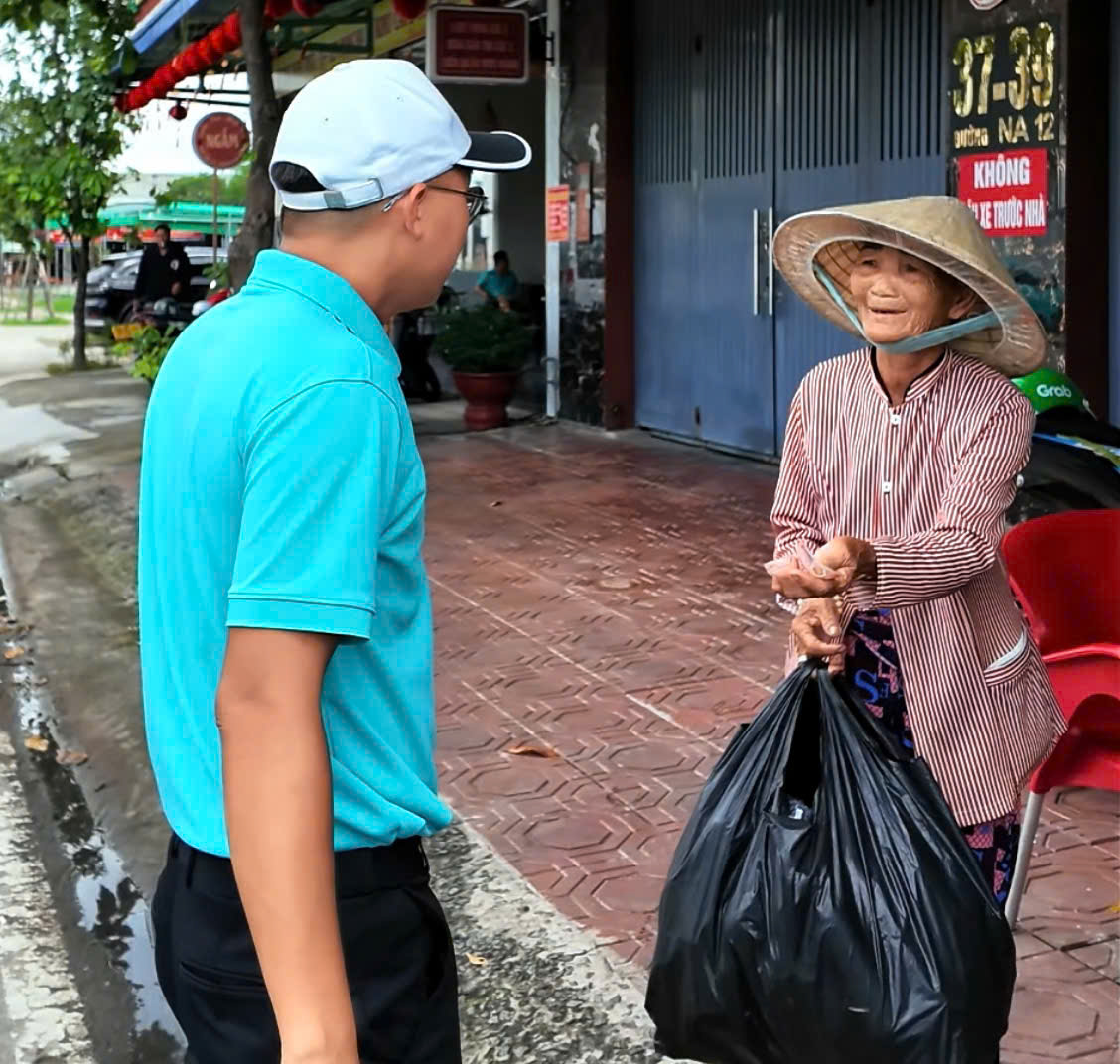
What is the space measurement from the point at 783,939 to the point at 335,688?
3.39ft

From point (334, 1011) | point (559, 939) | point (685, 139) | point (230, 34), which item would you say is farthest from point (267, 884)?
point (230, 34)

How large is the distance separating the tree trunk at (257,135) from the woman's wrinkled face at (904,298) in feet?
23.7

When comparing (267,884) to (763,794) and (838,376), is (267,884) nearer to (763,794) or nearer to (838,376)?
(763,794)

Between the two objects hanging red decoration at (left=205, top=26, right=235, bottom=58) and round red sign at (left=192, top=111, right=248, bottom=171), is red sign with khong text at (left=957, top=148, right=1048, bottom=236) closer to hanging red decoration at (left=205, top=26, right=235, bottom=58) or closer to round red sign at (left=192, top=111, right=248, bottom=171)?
hanging red decoration at (left=205, top=26, right=235, bottom=58)

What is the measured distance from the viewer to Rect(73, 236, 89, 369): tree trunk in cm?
2154

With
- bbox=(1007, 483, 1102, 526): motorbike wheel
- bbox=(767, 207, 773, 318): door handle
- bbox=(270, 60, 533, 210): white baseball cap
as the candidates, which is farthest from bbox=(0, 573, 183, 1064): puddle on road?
bbox=(767, 207, 773, 318): door handle

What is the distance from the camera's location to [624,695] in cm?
618

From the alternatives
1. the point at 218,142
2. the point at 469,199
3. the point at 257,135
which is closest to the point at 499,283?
the point at 218,142

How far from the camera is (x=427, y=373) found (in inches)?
657

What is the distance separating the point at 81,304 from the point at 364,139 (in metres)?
21.1

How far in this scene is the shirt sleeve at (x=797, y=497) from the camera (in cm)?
310

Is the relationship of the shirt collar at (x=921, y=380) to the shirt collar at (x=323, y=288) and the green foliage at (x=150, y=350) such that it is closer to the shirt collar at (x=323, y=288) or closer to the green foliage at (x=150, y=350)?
the shirt collar at (x=323, y=288)

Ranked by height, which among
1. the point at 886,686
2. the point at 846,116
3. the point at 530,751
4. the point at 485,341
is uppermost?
the point at 846,116

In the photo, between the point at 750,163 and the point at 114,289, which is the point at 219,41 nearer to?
the point at 750,163
